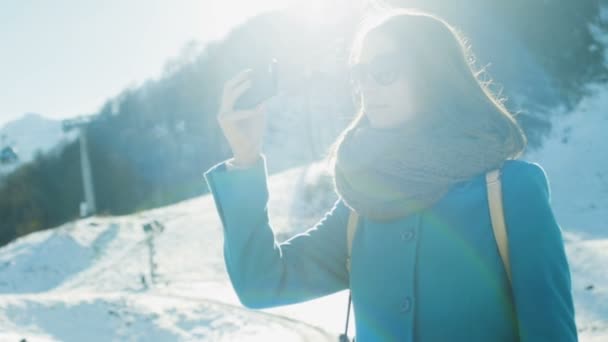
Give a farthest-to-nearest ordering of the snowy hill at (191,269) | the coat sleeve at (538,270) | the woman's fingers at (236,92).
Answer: the snowy hill at (191,269), the woman's fingers at (236,92), the coat sleeve at (538,270)

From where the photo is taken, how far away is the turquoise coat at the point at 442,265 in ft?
4.99

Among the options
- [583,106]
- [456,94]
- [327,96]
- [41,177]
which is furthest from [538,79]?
[41,177]

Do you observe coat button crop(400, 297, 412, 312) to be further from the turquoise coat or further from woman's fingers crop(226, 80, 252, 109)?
woman's fingers crop(226, 80, 252, 109)

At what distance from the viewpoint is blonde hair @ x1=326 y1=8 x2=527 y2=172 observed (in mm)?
1753

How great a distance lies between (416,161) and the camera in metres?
1.73

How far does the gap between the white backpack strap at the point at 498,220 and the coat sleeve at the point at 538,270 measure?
0.02 meters

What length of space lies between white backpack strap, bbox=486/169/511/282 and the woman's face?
0.35 m

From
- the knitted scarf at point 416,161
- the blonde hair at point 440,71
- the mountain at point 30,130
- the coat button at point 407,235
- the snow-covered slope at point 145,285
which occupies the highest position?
the mountain at point 30,130

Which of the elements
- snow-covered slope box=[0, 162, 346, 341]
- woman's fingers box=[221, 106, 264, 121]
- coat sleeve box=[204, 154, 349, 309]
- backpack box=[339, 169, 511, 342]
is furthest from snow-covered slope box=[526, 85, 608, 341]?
woman's fingers box=[221, 106, 264, 121]

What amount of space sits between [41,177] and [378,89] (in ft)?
252

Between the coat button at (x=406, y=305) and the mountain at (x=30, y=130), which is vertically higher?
the mountain at (x=30, y=130)

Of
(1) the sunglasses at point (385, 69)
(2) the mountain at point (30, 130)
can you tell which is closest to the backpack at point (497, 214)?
(1) the sunglasses at point (385, 69)

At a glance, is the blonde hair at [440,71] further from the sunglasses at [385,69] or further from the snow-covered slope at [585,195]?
the snow-covered slope at [585,195]

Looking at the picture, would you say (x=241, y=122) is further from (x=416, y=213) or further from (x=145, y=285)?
(x=145, y=285)
